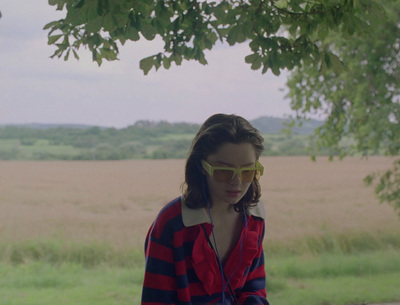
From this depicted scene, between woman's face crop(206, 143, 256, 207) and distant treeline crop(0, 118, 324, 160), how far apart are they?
4689mm

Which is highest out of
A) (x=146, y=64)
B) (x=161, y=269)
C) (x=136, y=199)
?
(x=146, y=64)

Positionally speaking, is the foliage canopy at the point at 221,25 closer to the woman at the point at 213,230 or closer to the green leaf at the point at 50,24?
the green leaf at the point at 50,24

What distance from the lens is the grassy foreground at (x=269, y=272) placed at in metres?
5.02

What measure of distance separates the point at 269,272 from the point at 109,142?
3394 mm

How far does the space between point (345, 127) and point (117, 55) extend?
4.65 metres

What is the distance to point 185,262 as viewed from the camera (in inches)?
72.0

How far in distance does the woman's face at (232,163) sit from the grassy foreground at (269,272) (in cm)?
333

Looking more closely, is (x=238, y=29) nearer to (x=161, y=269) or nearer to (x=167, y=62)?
(x=167, y=62)

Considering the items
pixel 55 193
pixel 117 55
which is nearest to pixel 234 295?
pixel 117 55

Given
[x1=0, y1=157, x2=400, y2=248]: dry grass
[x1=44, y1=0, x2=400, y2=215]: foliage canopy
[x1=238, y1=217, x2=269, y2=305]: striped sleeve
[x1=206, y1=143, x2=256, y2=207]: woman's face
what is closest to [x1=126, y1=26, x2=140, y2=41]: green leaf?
[x1=44, y1=0, x2=400, y2=215]: foliage canopy

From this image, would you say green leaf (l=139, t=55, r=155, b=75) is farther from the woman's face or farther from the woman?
the woman's face

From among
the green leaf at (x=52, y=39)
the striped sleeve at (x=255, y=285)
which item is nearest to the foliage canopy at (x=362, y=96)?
the green leaf at (x=52, y=39)

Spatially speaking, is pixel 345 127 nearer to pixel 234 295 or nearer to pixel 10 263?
pixel 10 263

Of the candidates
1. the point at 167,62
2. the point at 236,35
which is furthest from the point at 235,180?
the point at 167,62
